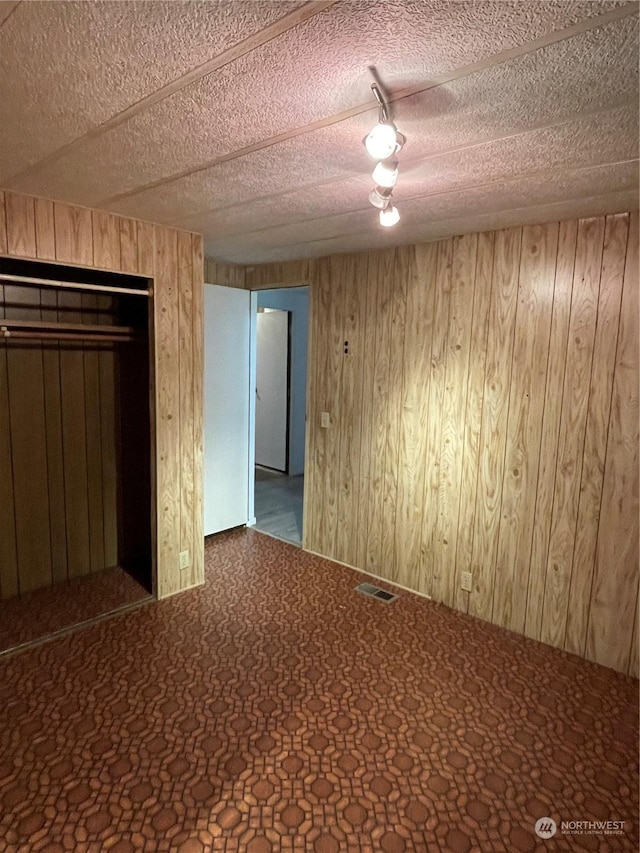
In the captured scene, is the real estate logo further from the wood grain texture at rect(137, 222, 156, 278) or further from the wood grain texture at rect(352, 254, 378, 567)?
the wood grain texture at rect(137, 222, 156, 278)

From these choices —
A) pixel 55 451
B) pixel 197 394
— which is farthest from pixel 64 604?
pixel 197 394

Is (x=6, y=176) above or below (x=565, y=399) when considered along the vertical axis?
above

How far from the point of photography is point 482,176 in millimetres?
2029

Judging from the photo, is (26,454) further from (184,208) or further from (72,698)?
(184,208)

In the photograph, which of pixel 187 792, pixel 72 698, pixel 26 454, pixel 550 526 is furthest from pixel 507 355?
pixel 26 454

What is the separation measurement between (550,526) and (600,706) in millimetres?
887

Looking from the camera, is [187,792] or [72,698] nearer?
[187,792]

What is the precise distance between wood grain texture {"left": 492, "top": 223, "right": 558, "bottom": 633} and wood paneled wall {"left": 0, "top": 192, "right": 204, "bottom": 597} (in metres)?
1.97

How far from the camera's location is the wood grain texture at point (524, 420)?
108 inches

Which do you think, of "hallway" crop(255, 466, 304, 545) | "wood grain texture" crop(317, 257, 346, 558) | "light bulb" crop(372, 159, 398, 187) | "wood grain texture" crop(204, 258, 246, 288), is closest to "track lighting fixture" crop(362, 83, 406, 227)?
"light bulb" crop(372, 159, 398, 187)

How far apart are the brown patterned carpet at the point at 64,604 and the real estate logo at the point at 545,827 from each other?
2445 mm

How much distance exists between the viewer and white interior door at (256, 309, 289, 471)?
6.57 m

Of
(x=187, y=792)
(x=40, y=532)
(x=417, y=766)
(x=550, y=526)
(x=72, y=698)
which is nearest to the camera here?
(x=187, y=792)

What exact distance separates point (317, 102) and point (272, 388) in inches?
211
